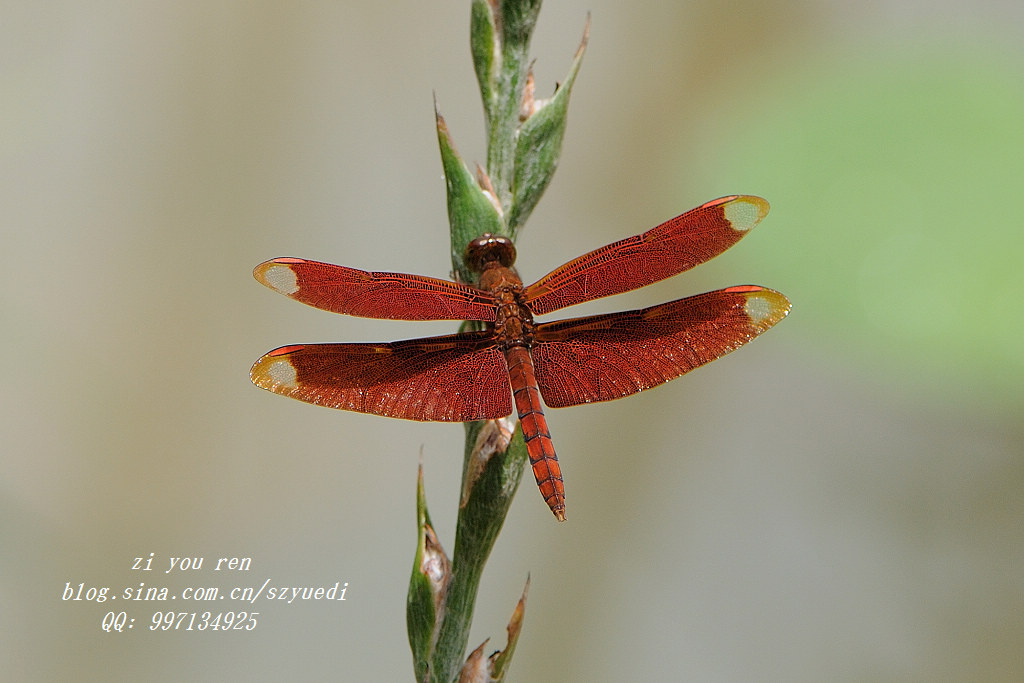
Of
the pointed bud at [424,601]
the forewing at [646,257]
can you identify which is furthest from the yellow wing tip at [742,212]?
the pointed bud at [424,601]

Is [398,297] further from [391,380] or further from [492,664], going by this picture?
[492,664]

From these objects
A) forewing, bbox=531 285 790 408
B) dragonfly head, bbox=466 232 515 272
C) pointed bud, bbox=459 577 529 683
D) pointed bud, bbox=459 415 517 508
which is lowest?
pointed bud, bbox=459 577 529 683

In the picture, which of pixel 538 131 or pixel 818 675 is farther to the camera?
pixel 818 675

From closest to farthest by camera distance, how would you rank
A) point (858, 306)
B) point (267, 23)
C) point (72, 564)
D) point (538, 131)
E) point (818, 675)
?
1. point (538, 131)
2. point (858, 306)
3. point (72, 564)
4. point (267, 23)
5. point (818, 675)

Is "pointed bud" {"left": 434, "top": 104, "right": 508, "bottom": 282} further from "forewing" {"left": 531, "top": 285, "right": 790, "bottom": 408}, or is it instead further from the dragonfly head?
"forewing" {"left": 531, "top": 285, "right": 790, "bottom": 408}

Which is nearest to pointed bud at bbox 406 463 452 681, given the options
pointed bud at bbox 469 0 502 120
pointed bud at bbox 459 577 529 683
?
pointed bud at bbox 459 577 529 683

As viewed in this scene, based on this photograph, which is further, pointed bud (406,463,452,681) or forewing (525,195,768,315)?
forewing (525,195,768,315)

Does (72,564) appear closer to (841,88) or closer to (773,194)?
(773,194)

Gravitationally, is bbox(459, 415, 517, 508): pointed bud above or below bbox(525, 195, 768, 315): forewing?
below

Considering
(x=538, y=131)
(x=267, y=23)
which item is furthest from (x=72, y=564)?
(x=538, y=131)
